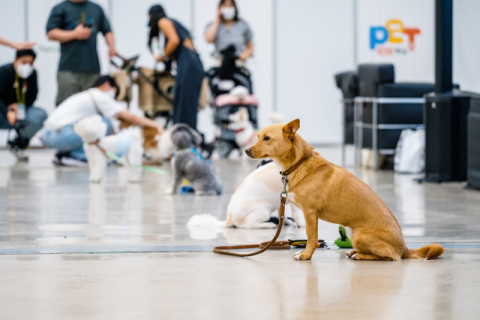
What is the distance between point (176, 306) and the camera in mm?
2168

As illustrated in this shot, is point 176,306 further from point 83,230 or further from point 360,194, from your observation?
point 83,230

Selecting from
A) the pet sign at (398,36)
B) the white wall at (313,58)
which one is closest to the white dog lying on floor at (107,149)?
the white wall at (313,58)

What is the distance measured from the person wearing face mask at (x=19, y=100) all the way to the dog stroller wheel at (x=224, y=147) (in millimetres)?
2444

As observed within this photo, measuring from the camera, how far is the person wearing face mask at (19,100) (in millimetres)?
8625

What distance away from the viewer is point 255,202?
373 cm

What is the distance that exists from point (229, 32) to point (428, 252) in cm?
684

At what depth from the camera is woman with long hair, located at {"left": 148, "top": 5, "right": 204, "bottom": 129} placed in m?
7.57

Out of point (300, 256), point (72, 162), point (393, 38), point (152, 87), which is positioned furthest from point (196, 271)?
point (393, 38)

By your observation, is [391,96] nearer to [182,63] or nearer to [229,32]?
[182,63]

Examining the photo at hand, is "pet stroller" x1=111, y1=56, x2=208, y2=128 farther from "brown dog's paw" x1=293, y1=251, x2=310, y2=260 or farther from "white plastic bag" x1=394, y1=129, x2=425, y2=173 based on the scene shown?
"brown dog's paw" x1=293, y1=251, x2=310, y2=260

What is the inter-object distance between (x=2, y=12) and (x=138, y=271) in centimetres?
904

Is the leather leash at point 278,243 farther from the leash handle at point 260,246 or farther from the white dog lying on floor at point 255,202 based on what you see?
the white dog lying on floor at point 255,202

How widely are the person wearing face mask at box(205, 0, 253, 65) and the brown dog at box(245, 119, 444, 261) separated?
6396 mm

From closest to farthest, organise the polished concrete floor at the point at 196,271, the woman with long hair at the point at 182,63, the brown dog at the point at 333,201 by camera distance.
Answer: the polished concrete floor at the point at 196,271, the brown dog at the point at 333,201, the woman with long hair at the point at 182,63
